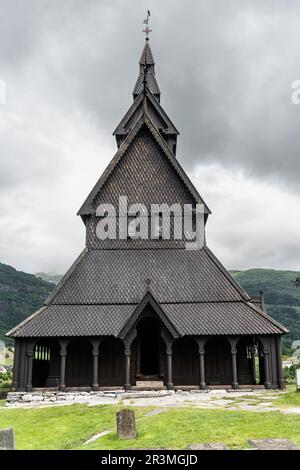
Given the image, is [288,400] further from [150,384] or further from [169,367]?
[150,384]

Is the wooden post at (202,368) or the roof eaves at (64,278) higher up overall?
the roof eaves at (64,278)

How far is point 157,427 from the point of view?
35.7 feet

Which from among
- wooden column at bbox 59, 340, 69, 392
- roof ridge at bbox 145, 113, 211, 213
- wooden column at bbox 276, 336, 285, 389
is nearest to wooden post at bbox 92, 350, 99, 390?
wooden column at bbox 59, 340, 69, 392

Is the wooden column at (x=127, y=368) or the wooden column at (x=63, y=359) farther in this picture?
the wooden column at (x=63, y=359)

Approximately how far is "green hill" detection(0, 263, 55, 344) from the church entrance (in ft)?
275

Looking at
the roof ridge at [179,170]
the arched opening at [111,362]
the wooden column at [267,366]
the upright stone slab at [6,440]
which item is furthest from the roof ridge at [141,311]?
the upright stone slab at [6,440]

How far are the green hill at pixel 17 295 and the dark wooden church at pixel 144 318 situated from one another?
83.4 m

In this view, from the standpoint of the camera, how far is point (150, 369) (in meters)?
23.2

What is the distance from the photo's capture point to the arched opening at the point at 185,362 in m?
21.4

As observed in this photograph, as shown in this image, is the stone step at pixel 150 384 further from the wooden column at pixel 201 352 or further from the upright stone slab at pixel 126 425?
the upright stone slab at pixel 126 425

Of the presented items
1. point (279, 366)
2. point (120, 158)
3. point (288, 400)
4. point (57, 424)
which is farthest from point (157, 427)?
point (120, 158)
